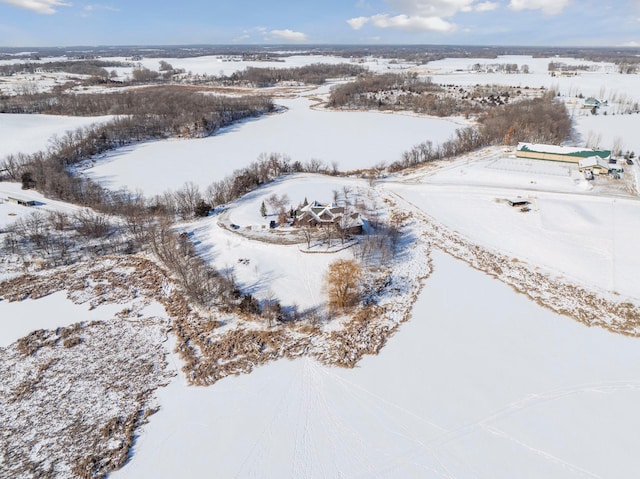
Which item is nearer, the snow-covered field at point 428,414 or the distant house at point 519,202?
the snow-covered field at point 428,414

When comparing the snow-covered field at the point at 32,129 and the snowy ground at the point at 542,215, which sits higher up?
the snow-covered field at the point at 32,129

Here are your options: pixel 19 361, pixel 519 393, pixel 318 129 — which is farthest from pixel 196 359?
pixel 318 129

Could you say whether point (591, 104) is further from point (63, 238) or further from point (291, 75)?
point (291, 75)

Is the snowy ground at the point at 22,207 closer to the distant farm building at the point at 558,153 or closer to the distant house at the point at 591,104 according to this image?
the distant farm building at the point at 558,153

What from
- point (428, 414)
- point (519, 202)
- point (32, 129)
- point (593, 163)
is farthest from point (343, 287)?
point (32, 129)

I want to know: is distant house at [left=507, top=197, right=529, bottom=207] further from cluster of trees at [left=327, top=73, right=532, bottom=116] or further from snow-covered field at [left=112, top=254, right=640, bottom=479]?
cluster of trees at [left=327, top=73, right=532, bottom=116]

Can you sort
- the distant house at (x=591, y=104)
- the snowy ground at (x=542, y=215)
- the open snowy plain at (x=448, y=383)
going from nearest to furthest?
the open snowy plain at (x=448, y=383) → the snowy ground at (x=542, y=215) → the distant house at (x=591, y=104)

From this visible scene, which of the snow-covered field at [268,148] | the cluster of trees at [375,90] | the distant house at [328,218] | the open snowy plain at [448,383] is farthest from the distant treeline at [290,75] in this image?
the open snowy plain at [448,383]

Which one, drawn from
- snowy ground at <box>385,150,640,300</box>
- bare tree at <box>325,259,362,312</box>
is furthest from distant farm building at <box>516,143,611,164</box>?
bare tree at <box>325,259,362,312</box>
